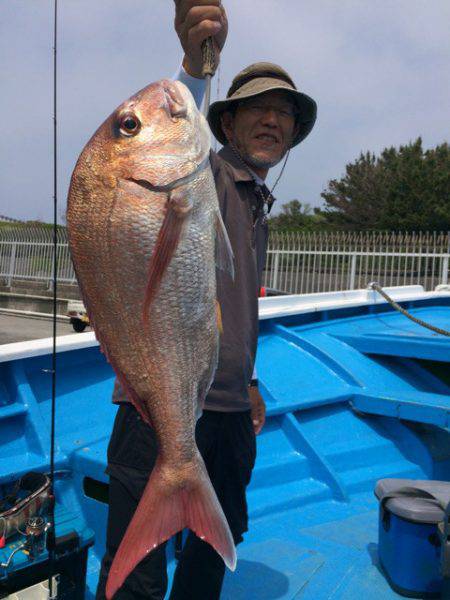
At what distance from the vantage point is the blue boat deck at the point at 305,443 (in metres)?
2.99

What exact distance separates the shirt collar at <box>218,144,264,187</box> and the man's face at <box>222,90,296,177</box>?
37mm

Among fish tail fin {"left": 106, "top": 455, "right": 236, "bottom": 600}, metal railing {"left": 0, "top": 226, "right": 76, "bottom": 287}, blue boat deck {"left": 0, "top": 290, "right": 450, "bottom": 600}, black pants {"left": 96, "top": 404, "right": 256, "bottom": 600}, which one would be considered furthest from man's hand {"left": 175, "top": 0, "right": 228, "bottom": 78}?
metal railing {"left": 0, "top": 226, "right": 76, "bottom": 287}

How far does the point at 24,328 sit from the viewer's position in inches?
594

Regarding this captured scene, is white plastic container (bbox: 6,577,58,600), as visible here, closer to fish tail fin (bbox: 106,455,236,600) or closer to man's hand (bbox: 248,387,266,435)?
fish tail fin (bbox: 106,455,236,600)

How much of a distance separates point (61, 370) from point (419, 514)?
220 centimetres

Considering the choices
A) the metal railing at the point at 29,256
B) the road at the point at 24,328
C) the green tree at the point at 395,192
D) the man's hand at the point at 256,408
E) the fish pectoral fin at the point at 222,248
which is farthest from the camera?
the green tree at the point at 395,192

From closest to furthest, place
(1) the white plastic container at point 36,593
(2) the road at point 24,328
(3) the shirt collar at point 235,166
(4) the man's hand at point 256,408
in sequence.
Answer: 1. (1) the white plastic container at point 36,593
2. (3) the shirt collar at point 235,166
3. (4) the man's hand at point 256,408
4. (2) the road at point 24,328

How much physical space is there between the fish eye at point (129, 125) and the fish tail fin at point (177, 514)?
0.93 meters

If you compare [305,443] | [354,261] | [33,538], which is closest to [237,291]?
[33,538]

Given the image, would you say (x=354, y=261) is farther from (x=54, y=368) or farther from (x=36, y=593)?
(x=36, y=593)

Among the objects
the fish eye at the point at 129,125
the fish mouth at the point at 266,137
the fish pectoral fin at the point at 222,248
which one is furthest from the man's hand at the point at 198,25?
the fish pectoral fin at the point at 222,248

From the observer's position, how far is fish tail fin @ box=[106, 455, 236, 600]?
1.67 meters

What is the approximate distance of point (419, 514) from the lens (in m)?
2.69

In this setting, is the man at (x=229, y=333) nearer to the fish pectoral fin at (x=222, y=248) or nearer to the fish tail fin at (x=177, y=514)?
the fish tail fin at (x=177, y=514)
